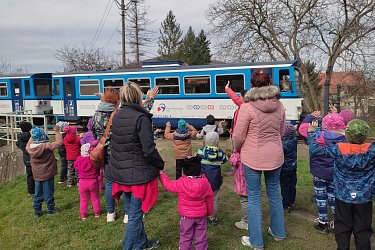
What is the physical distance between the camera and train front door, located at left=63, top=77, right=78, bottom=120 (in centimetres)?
1606

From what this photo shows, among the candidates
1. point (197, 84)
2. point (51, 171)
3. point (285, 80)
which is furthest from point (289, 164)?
point (197, 84)

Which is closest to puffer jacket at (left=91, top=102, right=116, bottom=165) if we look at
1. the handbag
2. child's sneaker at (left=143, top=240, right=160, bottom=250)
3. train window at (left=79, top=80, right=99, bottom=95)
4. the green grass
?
the handbag

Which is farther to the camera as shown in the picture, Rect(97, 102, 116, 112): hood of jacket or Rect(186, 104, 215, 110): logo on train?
Rect(186, 104, 215, 110): logo on train

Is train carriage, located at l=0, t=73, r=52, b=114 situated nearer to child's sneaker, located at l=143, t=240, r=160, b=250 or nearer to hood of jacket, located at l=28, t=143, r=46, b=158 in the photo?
hood of jacket, located at l=28, t=143, r=46, b=158

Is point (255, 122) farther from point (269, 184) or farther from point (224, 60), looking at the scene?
point (224, 60)

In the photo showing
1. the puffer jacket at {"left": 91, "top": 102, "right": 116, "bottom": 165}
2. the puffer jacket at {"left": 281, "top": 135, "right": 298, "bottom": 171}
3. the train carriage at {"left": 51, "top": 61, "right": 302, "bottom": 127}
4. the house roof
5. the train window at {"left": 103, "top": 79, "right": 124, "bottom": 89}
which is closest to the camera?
the puffer jacket at {"left": 91, "top": 102, "right": 116, "bottom": 165}

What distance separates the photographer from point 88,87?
15.6 meters

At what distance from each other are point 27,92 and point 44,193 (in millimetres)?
15108

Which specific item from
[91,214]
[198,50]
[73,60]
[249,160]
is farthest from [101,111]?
[198,50]

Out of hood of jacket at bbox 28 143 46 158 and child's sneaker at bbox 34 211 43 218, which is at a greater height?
hood of jacket at bbox 28 143 46 158

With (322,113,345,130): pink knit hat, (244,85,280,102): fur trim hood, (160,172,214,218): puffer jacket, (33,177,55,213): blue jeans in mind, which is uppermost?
(244,85,280,102): fur trim hood

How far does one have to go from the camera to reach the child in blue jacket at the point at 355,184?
316 cm

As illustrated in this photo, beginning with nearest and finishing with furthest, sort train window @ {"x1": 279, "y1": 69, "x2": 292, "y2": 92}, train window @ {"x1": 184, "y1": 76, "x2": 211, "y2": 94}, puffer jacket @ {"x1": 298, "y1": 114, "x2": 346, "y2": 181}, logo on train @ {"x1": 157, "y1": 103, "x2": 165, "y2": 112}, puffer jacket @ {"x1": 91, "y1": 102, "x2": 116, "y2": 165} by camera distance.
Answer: puffer jacket @ {"x1": 298, "y1": 114, "x2": 346, "y2": 181} → puffer jacket @ {"x1": 91, "y1": 102, "x2": 116, "y2": 165} → train window @ {"x1": 279, "y1": 69, "x2": 292, "y2": 92} → train window @ {"x1": 184, "y1": 76, "x2": 211, "y2": 94} → logo on train @ {"x1": 157, "y1": 103, "x2": 165, "y2": 112}

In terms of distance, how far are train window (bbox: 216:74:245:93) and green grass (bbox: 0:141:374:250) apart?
712cm
